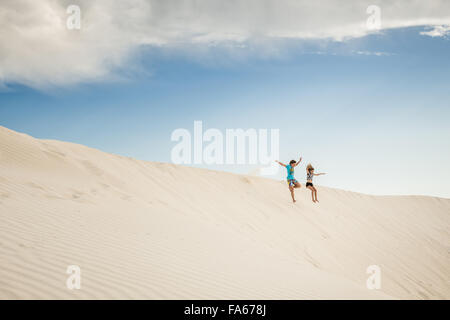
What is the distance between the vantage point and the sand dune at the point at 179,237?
3.43m

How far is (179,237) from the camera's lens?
5.30 metres

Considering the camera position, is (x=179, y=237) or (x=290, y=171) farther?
(x=290, y=171)

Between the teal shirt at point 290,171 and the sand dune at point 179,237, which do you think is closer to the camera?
the sand dune at point 179,237

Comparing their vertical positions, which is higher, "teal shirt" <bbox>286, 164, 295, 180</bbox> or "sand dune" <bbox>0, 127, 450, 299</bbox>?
"teal shirt" <bbox>286, 164, 295, 180</bbox>

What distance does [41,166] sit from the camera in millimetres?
8445

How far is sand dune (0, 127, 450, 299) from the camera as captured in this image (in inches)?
135

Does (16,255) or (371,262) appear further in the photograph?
(371,262)

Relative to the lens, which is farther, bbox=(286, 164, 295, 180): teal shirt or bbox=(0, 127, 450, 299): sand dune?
bbox=(286, 164, 295, 180): teal shirt

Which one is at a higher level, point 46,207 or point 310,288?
point 46,207

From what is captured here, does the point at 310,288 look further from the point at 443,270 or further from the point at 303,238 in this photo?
the point at 443,270

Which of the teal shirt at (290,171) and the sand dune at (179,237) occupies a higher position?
the teal shirt at (290,171)

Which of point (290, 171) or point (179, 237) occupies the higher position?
point (290, 171)
